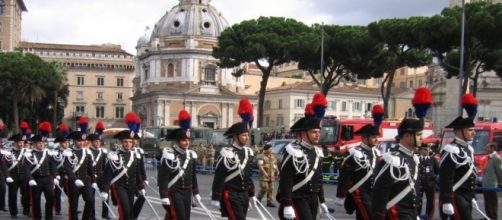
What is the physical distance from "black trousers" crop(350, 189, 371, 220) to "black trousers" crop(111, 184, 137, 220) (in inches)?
133

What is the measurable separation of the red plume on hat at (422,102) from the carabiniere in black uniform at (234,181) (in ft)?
8.81

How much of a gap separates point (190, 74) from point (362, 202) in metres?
85.9

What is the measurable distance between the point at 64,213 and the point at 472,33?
971 inches

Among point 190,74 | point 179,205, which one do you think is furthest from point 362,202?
point 190,74

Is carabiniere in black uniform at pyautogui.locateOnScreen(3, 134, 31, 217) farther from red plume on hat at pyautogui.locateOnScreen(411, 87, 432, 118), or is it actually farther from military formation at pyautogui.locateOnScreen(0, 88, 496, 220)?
red plume on hat at pyautogui.locateOnScreen(411, 87, 432, 118)

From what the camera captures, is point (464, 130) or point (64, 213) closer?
point (464, 130)

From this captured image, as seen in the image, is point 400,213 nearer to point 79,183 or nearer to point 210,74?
point 79,183

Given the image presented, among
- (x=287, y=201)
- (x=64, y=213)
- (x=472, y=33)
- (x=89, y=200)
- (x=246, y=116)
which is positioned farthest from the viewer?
(x=472, y=33)

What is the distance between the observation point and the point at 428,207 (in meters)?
13.8

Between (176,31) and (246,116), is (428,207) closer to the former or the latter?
(246,116)

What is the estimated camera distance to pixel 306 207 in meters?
8.38

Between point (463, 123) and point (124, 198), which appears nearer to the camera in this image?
point (463, 123)

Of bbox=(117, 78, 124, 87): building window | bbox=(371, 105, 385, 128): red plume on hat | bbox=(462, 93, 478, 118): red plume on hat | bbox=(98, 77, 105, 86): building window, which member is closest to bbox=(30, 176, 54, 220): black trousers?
bbox=(371, 105, 385, 128): red plume on hat

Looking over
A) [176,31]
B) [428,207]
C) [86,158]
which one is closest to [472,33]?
[428,207]
